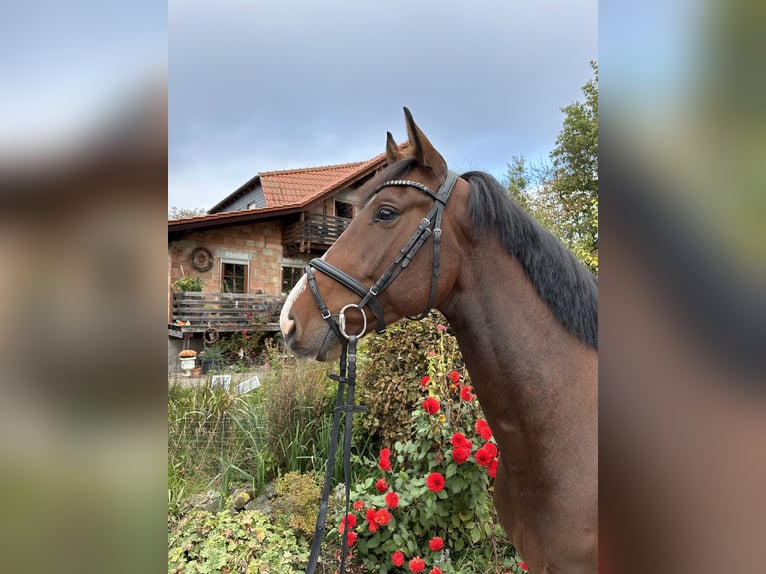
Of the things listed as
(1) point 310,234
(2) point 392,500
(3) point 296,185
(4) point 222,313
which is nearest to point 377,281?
(2) point 392,500

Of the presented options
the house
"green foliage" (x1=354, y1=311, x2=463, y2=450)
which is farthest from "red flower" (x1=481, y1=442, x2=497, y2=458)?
the house

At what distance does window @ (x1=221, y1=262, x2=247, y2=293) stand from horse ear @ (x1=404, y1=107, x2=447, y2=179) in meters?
10.4

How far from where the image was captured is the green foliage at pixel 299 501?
2877 mm

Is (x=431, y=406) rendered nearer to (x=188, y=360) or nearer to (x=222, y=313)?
(x=188, y=360)

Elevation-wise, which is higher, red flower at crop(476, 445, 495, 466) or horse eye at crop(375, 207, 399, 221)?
horse eye at crop(375, 207, 399, 221)

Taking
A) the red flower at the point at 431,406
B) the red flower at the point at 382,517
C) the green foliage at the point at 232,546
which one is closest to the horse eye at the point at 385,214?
the red flower at the point at 431,406

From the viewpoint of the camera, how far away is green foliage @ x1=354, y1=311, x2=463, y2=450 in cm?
347

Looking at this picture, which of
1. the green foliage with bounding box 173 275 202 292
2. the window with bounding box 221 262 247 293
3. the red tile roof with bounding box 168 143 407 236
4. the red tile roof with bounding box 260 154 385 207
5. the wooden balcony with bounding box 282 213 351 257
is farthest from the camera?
the red tile roof with bounding box 260 154 385 207

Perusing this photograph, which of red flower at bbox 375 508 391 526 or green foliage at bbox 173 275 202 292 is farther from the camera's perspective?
green foliage at bbox 173 275 202 292

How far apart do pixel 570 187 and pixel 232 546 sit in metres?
7.16

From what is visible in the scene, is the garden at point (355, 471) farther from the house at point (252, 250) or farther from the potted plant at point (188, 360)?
the house at point (252, 250)

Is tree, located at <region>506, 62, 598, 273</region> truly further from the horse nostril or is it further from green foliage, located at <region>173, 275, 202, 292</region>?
green foliage, located at <region>173, 275, 202, 292</region>

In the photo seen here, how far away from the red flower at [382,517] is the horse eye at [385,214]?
192 centimetres
